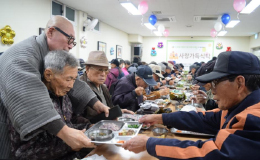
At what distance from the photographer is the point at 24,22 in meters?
4.64

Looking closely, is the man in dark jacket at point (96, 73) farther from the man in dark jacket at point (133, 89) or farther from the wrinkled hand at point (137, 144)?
the wrinkled hand at point (137, 144)

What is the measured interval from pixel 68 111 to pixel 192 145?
1.04m

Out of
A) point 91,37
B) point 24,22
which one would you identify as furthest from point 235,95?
point 91,37

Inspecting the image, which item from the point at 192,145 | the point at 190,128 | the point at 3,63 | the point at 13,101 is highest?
the point at 3,63

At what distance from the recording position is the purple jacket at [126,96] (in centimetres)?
269

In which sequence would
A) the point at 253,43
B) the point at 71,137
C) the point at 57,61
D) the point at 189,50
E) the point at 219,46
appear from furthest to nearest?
the point at 189,50 < the point at 219,46 < the point at 253,43 < the point at 57,61 < the point at 71,137

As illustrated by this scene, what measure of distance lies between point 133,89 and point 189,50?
491 inches

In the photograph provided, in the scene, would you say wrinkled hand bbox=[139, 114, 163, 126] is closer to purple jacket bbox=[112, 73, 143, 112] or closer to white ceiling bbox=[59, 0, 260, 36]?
purple jacket bbox=[112, 73, 143, 112]

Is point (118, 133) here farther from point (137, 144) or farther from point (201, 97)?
point (201, 97)

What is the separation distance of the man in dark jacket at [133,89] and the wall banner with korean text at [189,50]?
39.2ft

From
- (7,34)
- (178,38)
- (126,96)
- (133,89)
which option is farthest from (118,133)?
(178,38)

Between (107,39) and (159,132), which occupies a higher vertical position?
(107,39)

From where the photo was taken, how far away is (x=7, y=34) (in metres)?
4.11

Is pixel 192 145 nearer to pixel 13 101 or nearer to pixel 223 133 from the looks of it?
pixel 223 133
